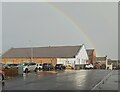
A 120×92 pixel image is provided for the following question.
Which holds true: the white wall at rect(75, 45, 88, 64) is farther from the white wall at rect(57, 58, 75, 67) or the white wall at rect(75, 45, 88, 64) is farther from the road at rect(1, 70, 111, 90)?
the road at rect(1, 70, 111, 90)

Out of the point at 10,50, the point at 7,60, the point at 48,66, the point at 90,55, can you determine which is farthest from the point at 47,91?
the point at 90,55

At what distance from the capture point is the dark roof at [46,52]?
105m

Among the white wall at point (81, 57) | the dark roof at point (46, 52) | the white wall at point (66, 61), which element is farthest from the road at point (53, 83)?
the white wall at point (81, 57)

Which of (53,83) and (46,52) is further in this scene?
(46,52)

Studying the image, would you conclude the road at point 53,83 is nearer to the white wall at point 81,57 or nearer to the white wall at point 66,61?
the white wall at point 66,61

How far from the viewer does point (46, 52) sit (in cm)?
10919

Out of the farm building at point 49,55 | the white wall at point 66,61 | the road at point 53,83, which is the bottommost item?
the road at point 53,83

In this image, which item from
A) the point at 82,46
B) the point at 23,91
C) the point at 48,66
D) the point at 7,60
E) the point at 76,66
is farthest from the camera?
the point at 82,46

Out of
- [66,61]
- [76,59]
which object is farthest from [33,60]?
[76,59]

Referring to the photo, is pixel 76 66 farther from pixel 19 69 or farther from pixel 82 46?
pixel 19 69

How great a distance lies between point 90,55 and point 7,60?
40.3 meters

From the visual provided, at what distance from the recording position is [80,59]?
113625 mm

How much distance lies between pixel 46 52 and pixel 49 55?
4721 mm

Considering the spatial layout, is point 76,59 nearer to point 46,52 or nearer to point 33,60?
point 46,52
